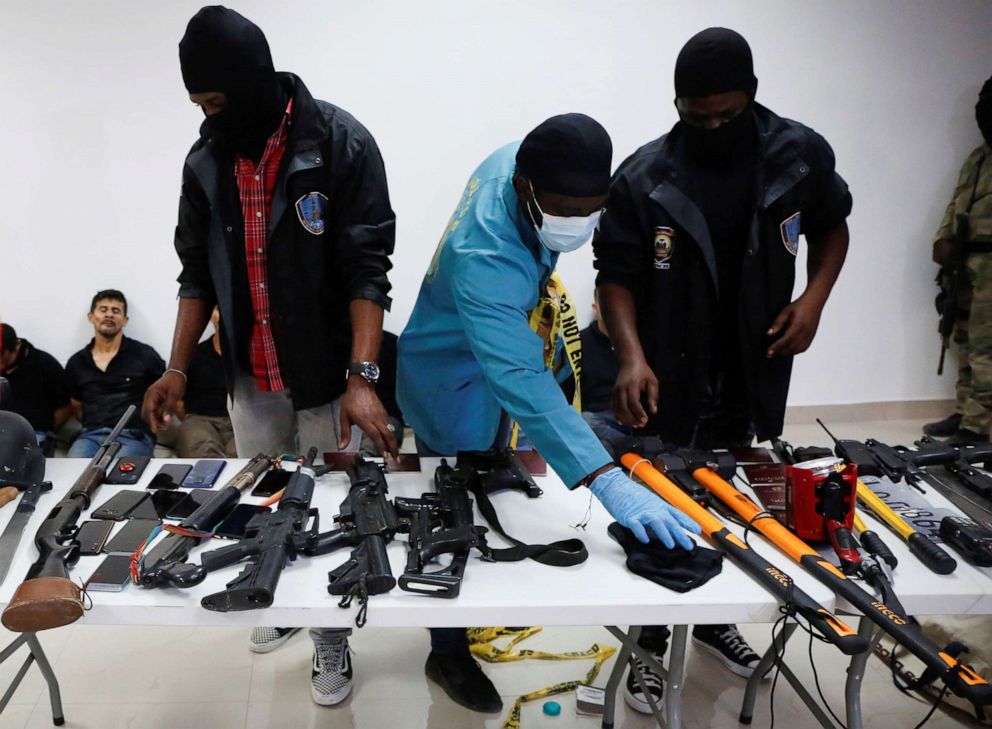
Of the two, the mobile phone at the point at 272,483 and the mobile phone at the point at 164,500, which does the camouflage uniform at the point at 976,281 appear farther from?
the mobile phone at the point at 164,500

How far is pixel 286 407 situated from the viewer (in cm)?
226

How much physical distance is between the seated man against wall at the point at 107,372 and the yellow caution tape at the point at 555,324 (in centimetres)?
263

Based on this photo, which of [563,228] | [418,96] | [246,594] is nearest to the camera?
[246,594]

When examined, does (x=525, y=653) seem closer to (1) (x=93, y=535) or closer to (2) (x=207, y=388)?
(1) (x=93, y=535)

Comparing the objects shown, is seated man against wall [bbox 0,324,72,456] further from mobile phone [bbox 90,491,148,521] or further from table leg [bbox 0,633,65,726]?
mobile phone [bbox 90,491,148,521]

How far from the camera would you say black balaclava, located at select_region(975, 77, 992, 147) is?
410 cm

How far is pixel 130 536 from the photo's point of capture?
161cm

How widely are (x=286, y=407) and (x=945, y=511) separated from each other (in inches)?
68.6

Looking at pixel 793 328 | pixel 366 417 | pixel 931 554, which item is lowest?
pixel 931 554

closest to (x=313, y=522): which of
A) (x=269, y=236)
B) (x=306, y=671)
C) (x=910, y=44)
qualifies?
(x=269, y=236)

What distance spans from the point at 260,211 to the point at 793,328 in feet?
4.82

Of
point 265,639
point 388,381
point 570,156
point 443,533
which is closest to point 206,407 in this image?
point 388,381

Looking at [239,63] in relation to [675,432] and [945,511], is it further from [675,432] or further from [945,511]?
[945,511]

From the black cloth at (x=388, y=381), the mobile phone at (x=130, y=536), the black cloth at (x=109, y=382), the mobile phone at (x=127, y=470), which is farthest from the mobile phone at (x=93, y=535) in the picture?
the black cloth at (x=109, y=382)
